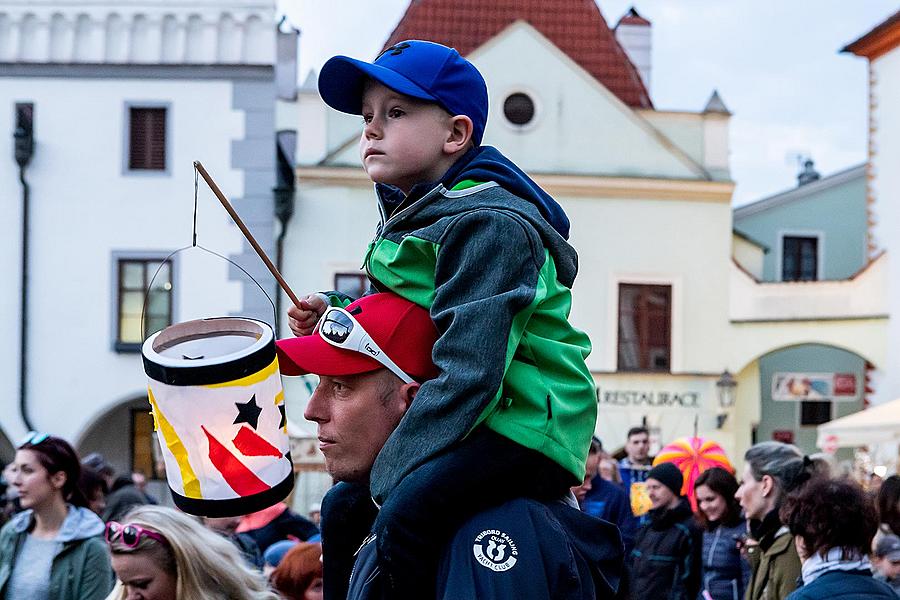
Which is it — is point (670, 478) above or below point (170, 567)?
below

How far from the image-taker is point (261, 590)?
4766mm

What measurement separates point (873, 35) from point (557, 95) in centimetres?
621

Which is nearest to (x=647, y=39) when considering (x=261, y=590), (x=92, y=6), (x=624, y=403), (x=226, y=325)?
(x=624, y=403)

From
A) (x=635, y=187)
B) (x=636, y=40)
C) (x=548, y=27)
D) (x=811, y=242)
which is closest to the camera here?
(x=635, y=187)

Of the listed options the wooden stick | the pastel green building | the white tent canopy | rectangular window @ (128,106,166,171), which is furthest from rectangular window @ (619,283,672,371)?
the wooden stick

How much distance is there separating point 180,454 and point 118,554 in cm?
222

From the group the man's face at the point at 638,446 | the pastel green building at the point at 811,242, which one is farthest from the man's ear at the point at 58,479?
the pastel green building at the point at 811,242

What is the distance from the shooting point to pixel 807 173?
35.6 m

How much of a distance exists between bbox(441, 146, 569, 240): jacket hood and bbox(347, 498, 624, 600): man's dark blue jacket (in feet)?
1.77

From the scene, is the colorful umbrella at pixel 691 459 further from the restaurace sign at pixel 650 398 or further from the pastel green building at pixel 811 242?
the pastel green building at pixel 811 242

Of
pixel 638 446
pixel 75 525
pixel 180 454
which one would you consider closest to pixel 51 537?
pixel 75 525

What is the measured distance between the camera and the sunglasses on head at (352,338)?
8.36 ft

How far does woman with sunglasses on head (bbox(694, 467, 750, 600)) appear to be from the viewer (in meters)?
7.36

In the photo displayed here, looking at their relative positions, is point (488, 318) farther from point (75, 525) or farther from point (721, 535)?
point (721, 535)
